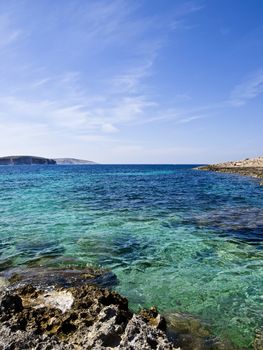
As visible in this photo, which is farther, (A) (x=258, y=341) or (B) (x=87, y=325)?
(A) (x=258, y=341)

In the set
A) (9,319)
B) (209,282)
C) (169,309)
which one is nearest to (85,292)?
(9,319)

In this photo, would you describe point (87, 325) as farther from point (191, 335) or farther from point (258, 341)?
point (258, 341)

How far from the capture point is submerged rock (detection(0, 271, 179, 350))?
580 centimetres

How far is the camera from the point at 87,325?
6613 mm

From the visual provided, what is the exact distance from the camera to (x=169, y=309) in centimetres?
952

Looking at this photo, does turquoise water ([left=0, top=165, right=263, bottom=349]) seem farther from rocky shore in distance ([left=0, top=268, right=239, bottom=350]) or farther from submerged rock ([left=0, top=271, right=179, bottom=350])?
submerged rock ([left=0, top=271, right=179, bottom=350])

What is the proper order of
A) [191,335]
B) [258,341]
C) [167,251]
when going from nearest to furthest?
[258,341] < [191,335] < [167,251]

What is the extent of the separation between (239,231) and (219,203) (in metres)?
11.8

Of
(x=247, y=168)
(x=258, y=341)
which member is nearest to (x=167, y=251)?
(x=258, y=341)

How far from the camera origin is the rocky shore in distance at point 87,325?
582 cm

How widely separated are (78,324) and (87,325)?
188 mm

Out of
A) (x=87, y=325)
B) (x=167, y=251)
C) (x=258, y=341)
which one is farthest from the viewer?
(x=167, y=251)

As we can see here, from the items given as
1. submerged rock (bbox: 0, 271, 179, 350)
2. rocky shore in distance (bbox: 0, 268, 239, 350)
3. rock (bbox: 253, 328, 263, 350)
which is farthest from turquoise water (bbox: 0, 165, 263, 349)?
submerged rock (bbox: 0, 271, 179, 350)

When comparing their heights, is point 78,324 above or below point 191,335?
above
